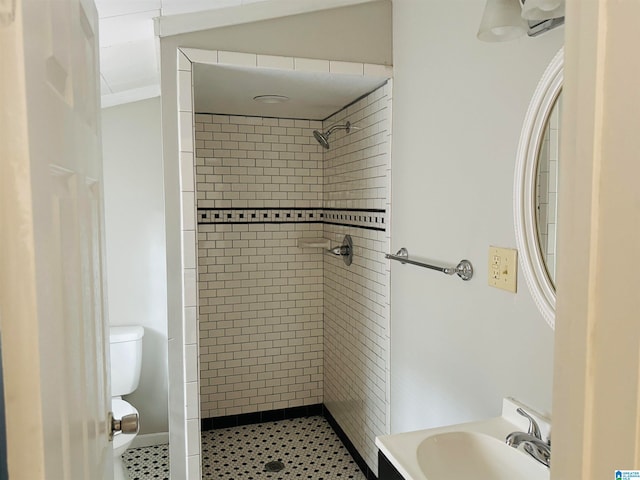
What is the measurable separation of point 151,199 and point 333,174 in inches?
44.1

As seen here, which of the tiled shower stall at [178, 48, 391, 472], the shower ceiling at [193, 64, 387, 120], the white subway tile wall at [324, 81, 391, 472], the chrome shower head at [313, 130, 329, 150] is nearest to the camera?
the shower ceiling at [193, 64, 387, 120]

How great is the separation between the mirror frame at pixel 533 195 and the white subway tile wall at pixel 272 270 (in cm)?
150

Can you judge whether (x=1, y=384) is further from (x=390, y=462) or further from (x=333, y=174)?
(x=333, y=174)

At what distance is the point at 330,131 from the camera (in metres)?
2.94

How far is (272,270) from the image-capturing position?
3312 millimetres

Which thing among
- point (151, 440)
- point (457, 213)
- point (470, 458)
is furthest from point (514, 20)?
point (151, 440)

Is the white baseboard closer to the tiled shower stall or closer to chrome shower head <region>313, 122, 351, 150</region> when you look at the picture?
the tiled shower stall

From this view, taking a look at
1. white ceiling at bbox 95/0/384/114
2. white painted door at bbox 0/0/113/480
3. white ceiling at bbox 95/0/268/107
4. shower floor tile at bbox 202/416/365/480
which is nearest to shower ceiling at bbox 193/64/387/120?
white ceiling at bbox 95/0/384/114

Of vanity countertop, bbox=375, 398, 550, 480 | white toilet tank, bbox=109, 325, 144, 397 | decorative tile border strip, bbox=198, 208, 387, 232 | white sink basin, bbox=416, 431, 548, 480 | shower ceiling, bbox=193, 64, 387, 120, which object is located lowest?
white toilet tank, bbox=109, 325, 144, 397

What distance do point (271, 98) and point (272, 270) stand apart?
116 centimetres

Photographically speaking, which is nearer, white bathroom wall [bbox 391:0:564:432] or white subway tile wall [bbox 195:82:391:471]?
white bathroom wall [bbox 391:0:564:432]

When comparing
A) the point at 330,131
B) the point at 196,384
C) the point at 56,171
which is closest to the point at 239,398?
the point at 196,384

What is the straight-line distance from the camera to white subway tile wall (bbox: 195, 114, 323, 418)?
318 cm

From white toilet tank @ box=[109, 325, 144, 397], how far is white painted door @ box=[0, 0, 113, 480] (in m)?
1.96
